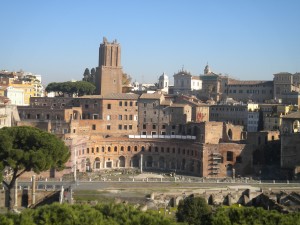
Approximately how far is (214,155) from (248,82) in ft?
117

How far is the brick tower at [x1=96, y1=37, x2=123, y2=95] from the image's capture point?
75500 mm

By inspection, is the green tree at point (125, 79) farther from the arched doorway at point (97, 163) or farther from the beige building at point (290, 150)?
the beige building at point (290, 150)

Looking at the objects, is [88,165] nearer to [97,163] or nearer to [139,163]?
[97,163]

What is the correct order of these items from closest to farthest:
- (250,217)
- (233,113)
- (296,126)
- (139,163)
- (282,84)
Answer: (250,217), (296,126), (139,163), (233,113), (282,84)

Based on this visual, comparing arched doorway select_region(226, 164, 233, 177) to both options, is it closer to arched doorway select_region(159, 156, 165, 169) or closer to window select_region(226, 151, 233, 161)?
window select_region(226, 151, 233, 161)

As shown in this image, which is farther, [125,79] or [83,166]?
[125,79]

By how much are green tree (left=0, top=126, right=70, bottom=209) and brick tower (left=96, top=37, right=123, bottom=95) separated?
3225 centimetres

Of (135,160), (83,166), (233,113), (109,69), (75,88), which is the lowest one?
(83,166)

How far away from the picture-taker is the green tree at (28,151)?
132 feet

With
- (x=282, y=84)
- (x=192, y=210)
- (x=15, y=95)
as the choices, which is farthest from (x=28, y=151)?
(x=282, y=84)

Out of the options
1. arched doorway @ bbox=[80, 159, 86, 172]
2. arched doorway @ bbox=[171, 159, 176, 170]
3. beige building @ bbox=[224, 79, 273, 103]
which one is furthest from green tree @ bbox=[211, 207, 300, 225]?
beige building @ bbox=[224, 79, 273, 103]

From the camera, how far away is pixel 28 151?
41.4 meters

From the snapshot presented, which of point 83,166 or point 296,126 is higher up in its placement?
point 296,126

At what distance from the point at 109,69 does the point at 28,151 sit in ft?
117
